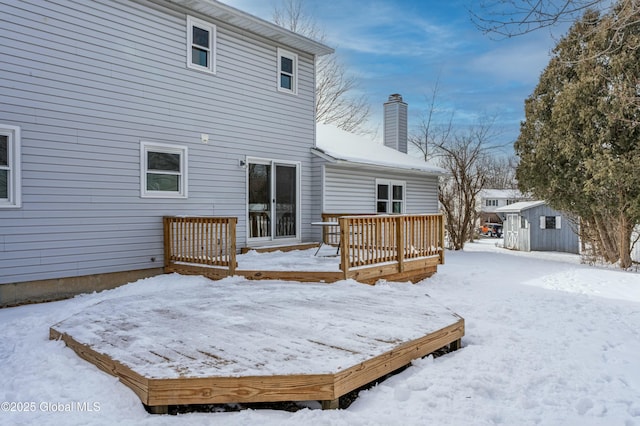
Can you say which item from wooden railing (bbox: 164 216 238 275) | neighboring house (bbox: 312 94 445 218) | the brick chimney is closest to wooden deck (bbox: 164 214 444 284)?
wooden railing (bbox: 164 216 238 275)

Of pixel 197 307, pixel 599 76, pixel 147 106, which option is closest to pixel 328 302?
pixel 197 307

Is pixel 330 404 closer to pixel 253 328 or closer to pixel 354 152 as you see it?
pixel 253 328

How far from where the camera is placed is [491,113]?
18.4m

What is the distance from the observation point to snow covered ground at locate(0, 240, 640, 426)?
272 centimetres

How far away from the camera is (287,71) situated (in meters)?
9.70

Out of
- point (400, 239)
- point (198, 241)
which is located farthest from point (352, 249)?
point (198, 241)

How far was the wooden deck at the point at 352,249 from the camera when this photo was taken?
21.1 ft

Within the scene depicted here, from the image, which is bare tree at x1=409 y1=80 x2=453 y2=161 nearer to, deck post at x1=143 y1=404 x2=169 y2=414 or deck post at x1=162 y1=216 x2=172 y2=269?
deck post at x1=162 y1=216 x2=172 y2=269

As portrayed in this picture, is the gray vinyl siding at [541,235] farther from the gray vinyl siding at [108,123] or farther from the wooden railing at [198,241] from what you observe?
the wooden railing at [198,241]

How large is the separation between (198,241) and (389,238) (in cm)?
317

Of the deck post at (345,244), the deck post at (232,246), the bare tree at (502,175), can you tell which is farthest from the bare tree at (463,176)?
the bare tree at (502,175)

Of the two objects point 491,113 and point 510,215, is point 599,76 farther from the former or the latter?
point 510,215

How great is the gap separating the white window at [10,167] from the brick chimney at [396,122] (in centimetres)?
1203

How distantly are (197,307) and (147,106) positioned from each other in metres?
4.13
